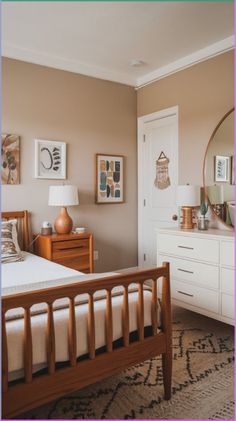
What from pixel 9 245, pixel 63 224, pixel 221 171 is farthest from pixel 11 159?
pixel 221 171

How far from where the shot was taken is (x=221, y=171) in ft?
10.5

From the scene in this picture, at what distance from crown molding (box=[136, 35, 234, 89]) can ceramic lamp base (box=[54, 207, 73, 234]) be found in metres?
2.03

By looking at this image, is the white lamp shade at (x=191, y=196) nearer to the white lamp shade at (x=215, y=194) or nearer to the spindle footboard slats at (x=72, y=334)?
the white lamp shade at (x=215, y=194)

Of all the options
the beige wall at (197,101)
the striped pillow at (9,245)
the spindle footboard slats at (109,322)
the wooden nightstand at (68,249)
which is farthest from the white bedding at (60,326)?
the beige wall at (197,101)

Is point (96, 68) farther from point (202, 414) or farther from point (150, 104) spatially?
point (202, 414)

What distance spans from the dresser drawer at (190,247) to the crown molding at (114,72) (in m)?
1.91

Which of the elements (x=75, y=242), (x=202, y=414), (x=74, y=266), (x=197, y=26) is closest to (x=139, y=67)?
(x=197, y=26)

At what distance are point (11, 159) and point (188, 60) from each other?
2.22 metres

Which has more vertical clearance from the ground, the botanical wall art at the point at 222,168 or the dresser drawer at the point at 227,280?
the botanical wall art at the point at 222,168

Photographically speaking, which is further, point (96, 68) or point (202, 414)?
point (96, 68)

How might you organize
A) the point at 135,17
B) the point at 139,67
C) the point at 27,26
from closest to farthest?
1. the point at 135,17
2. the point at 27,26
3. the point at 139,67

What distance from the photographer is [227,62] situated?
10.5 ft

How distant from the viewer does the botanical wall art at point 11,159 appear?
3389mm

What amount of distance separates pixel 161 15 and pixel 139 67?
4.01 feet
